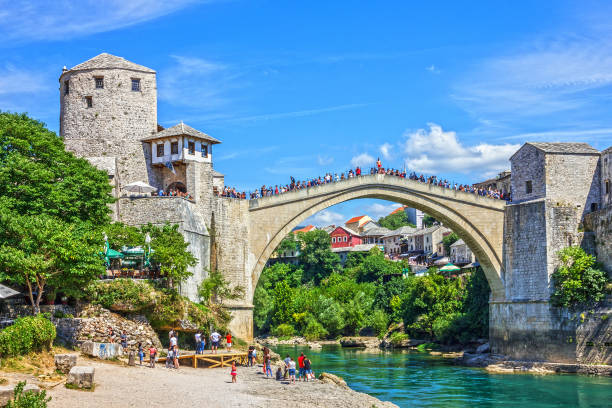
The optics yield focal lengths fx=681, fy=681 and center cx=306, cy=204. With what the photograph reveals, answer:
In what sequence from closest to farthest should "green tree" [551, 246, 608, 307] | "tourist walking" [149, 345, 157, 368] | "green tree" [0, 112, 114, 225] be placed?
"tourist walking" [149, 345, 157, 368], "green tree" [0, 112, 114, 225], "green tree" [551, 246, 608, 307]

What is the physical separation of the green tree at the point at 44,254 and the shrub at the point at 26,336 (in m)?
2.53

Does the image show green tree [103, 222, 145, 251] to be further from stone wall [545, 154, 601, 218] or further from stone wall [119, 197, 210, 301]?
stone wall [545, 154, 601, 218]

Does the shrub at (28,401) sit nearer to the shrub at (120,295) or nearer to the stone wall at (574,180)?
the shrub at (120,295)

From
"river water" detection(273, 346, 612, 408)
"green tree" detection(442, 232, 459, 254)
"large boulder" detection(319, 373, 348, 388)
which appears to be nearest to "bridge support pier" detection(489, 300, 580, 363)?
"river water" detection(273, 346, 612, 408)

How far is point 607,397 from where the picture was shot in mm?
28078

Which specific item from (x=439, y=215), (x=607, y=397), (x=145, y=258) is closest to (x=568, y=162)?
(x=439, y=215)

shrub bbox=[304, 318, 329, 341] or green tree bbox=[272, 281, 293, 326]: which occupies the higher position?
green tree bbox=[272, 281, 293, 326]

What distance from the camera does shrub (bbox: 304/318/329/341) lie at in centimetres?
6031

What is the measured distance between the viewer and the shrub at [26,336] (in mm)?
19031

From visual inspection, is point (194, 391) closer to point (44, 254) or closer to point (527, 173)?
point (44, 254)

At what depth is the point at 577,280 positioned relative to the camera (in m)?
36.6

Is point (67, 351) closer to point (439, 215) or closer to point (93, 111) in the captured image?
point (93, 111)

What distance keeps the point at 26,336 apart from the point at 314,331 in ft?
140

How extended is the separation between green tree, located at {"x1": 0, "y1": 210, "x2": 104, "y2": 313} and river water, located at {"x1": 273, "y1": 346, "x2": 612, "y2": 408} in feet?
41.9
